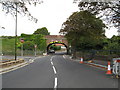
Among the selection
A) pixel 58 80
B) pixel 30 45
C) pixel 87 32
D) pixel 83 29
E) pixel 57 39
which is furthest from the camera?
pixel 57 39

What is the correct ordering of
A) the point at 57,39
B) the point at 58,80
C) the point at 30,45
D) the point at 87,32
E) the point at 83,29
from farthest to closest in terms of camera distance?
the point at 57,39 → the point at 30,45 → the point at 83,29 → the point at 87,32 → the point at 58,80

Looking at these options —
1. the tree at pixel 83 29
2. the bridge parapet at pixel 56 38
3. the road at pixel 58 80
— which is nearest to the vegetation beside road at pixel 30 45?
the bridge parapet at pixel 56 38

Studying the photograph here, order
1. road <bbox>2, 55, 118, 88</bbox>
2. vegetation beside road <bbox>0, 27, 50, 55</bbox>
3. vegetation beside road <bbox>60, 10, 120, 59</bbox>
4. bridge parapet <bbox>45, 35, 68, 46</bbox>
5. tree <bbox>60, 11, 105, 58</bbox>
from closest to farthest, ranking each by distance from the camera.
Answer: road <bbox>2, 55, 118, 88</bbox> < vegetation beside road <bbox>60, 10, 120, 59</bbox> < tree <bbox>60, 11, 105, 58</bbox> < vegetation beside road <bbox>0, 27, 50, 55</bbox> < bridge parapet <bbox>45, 35, 68, 46</bbox>

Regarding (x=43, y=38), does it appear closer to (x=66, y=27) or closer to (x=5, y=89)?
(x=66, y=27)

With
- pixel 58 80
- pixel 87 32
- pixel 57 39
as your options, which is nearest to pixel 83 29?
pixel 87 32

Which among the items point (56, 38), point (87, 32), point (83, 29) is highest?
point (56, 38)

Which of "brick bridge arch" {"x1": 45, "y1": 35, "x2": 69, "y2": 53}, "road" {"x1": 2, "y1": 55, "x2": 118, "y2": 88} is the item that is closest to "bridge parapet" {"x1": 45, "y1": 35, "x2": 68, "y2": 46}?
"brick bridge arch" {"x1": 45, "y1": 35, "x2": 69, "y2": 53}

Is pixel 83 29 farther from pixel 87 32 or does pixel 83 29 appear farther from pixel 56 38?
pixel 56 38

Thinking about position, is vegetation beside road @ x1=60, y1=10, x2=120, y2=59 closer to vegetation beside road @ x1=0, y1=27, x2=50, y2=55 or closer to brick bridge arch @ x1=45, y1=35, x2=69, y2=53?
vegetation beside road @ x1=0, y1=27, x2=50, y2=55

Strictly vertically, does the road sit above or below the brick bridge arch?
below

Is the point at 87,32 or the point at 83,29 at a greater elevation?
the point at 83,29

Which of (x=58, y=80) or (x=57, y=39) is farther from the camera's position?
(x=57, y=39)

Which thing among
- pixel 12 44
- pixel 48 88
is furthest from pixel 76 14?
pixel 12 44

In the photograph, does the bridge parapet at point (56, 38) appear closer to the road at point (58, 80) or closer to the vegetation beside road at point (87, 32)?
the vegetation beside road at point (87, 32)
